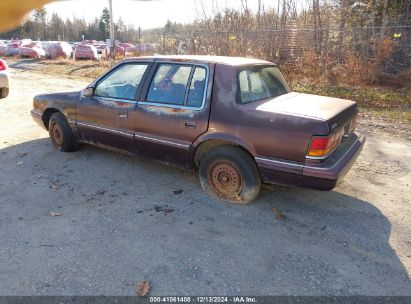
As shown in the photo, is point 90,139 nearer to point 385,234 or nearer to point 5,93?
point 385,234

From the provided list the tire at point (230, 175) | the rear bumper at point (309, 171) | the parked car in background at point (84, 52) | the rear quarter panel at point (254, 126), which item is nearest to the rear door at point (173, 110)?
the rear quarter panel at point (254, 126)

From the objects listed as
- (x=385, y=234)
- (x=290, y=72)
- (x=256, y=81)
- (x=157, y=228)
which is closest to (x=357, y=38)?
(x=290, y=72)

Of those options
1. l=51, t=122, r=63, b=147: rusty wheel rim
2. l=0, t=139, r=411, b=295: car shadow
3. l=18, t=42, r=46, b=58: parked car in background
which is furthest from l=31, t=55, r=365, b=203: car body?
l=18, t=42, r=46, b=58: parked car in background

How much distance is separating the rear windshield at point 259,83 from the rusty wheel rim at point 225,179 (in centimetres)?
72

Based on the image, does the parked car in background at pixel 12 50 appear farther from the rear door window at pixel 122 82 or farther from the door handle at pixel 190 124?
the door handle at pixel 190 124

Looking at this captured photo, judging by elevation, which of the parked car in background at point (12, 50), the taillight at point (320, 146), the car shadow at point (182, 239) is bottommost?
the car shadow at point (182, 239)

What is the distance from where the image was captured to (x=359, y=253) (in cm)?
290

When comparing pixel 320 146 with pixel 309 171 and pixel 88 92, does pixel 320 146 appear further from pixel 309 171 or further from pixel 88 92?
pixel 88 92

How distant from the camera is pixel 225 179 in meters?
3.69

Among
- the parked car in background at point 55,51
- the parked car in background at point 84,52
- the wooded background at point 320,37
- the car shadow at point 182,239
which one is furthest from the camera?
the parked car in background at point 55,51

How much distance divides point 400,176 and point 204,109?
2.80 metres

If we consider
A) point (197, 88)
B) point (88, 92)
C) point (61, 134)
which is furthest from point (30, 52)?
point (197, 88)

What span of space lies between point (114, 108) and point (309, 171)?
256cm

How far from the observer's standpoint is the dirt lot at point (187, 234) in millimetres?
2551
